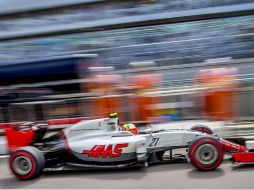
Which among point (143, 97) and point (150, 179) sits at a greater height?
point (143, 97)

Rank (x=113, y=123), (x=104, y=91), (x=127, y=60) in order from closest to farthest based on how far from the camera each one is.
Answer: (x=113, y=123) < (x=104, y=91) < (x=127, y=60)

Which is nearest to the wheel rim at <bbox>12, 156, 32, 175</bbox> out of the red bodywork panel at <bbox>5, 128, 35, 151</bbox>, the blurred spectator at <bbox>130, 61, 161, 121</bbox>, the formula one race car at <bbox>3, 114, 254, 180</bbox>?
the formula one race car at <bbox>3, 114, 254, 180</bbox>

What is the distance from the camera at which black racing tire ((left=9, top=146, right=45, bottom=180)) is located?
5.18 m

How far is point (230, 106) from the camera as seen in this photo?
7012 millimetres

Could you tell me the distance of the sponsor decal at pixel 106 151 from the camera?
5.23m

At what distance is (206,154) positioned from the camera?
4.99 m

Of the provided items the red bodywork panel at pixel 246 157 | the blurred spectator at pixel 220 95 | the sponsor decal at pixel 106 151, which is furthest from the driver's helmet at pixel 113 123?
the blurred spectator at pixel 220 95

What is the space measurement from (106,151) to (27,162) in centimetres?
111

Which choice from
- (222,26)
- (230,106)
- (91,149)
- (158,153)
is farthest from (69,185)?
(222,26)

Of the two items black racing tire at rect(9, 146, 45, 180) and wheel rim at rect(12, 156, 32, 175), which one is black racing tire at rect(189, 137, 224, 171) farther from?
wheel rim at rect(12, 156, 32, 175)

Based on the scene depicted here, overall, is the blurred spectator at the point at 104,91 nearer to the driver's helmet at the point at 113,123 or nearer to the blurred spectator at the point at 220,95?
the blurred spectator at the point at 220,95

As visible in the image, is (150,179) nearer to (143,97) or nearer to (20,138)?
(20,138)

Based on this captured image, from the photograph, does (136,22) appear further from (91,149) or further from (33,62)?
(91,149)

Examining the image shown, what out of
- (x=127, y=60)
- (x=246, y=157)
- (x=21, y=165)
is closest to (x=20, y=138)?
(x=21, y=165)
